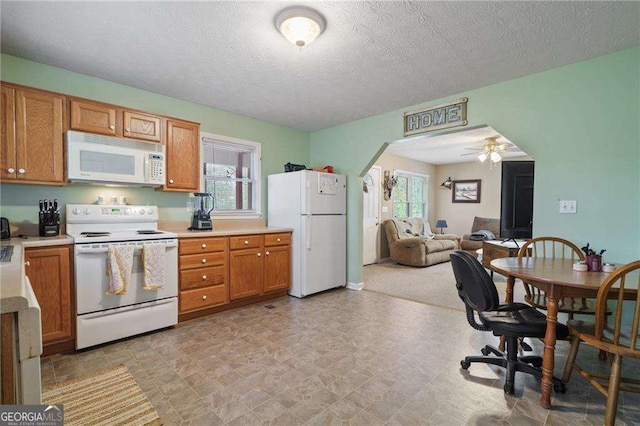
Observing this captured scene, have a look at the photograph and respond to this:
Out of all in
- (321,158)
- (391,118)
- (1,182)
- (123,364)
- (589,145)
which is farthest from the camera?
(321,158)

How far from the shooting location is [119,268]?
2.51m

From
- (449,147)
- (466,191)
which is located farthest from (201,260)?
(466,191)

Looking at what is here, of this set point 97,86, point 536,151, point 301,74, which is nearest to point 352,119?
point 301,74

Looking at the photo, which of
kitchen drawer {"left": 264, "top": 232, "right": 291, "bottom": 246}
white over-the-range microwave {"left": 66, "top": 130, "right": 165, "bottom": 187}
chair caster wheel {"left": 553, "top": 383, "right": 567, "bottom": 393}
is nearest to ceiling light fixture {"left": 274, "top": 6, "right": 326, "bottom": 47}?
white over-the-range microwave {"left": 66, "top": 130, "right": 165, "bottom": 187}

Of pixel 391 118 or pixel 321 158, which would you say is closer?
pixel 391 118

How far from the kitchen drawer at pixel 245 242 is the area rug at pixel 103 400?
154cm

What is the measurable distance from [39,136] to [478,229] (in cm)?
812

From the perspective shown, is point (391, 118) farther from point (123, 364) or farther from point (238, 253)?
point (123, 364)

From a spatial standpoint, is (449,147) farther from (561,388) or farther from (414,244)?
(561,388)

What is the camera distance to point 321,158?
483cm

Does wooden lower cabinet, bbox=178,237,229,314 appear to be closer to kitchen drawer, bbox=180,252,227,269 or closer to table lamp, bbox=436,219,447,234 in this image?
kitchen drawer, bbox=180,252,227,269

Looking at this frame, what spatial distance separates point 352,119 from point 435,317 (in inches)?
111

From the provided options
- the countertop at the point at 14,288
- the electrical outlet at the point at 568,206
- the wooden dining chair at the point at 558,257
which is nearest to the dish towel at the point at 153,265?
the countertop at the point at 14,288

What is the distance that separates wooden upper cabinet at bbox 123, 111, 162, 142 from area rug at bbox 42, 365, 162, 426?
2.12 meters
